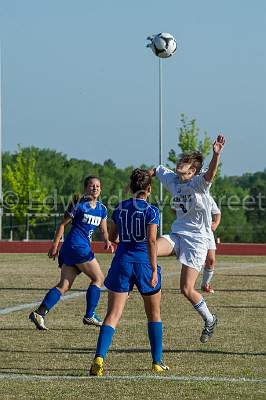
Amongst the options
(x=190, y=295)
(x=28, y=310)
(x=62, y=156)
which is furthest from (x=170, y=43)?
(x=62, y=156)

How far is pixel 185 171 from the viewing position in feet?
34.2

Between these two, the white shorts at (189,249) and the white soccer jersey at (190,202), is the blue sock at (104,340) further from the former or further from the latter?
the white soccer jersey at (190,202)

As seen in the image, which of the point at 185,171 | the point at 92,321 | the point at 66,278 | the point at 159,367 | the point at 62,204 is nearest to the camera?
the point at 159,367

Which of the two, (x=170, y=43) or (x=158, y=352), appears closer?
(x=158, y=352)

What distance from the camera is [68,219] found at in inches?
493

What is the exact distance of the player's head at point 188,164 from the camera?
10445mm

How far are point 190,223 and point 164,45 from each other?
18359mm

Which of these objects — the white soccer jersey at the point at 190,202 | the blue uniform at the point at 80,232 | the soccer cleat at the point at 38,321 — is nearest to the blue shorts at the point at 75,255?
the blue uniform at the point at 80,232

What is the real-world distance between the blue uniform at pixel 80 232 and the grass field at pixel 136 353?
81 cm

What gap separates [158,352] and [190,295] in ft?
5.09

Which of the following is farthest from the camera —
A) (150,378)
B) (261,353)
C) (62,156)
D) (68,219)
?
(62,156)

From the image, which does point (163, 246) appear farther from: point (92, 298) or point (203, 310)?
point (92, 298)

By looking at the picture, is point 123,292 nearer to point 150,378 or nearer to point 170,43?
point 150,378

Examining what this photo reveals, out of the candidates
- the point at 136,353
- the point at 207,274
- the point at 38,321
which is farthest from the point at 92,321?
the point at 207,274
